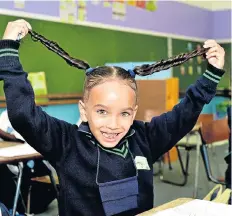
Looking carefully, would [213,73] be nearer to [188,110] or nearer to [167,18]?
[188,110]

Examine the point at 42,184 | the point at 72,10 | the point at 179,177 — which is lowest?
the point at 179,177

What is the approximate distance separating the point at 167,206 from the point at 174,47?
5802 mm

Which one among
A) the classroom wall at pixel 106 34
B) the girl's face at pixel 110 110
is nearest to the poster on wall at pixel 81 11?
the classroom wall at pixel 106 34

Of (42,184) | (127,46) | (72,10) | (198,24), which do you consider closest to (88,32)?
(72,10)

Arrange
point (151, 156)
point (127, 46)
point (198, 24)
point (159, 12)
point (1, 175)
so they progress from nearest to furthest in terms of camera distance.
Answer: point (151, 156)
point (1, 175)
point (127, 46)
point (159, 12)
point (198, 24)

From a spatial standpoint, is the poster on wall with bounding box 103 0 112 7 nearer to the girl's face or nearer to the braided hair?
the braided hair

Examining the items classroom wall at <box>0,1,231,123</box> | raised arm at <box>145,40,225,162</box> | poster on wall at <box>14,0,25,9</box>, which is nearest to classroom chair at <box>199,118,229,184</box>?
classroom wall at <box>0,1,231,123</box>

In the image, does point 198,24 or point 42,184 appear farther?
point 198,24

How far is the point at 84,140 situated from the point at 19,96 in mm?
278

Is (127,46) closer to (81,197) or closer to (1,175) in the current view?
(1,175)

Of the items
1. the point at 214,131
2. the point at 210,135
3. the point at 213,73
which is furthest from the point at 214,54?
the point at 214,131

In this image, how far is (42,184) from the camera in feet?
10.5

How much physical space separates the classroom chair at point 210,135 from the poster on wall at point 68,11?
216 centimetres

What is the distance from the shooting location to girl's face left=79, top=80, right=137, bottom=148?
1.20 m
